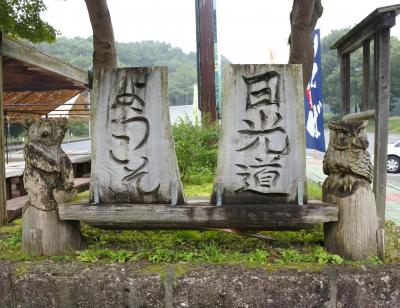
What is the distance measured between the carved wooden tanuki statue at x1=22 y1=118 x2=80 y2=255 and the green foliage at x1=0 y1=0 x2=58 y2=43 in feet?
10.3

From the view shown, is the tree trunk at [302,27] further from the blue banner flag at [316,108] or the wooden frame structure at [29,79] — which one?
the wooden frame structure at [29,79]

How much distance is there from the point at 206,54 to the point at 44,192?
25.6 feet

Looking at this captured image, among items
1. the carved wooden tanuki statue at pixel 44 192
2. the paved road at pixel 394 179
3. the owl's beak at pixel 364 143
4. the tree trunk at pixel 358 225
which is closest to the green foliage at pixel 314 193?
the tree trunk at pixel 358 225

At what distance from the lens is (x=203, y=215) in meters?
3.26

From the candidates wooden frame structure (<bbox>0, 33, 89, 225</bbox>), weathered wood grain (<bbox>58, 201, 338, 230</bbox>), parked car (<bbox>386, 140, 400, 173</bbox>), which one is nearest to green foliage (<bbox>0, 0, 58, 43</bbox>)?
wooden frame structure (<bbox>0, 33, 89, 225</bbox>)

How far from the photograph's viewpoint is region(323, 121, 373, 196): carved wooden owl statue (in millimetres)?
3172

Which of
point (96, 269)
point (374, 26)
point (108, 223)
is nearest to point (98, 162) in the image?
point (108, 223)

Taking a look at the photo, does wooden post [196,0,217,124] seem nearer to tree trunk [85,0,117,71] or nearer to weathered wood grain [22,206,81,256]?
tree trunk [85,0,117,71]

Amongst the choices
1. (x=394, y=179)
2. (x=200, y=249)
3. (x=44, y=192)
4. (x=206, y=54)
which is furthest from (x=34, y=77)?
(x=394, y=179)

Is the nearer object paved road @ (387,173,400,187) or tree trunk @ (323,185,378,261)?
tree trunk @ (323,185,378,261)

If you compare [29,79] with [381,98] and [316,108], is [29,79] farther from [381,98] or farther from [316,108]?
[381,98]

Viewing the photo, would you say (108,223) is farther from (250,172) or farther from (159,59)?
(159,59)

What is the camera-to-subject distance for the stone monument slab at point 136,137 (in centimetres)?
339

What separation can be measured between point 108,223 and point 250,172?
1243 mm
